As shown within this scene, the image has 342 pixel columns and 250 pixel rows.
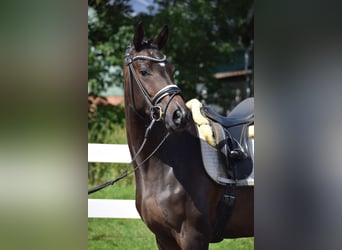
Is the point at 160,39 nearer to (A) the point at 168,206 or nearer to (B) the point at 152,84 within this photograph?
(B) the point at 152,84

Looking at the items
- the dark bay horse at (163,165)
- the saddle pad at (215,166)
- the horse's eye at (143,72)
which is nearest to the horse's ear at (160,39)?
the dark bay horse at (163,165)

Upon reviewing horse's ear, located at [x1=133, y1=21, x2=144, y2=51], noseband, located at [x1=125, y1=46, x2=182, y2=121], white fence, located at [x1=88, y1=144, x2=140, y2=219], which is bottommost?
white fence, located at [x1=88, y1=144, x2=140, y2=219]

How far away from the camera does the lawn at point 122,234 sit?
8.46 ft

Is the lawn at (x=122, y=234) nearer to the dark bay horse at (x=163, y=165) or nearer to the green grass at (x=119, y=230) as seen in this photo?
the green grass at (x=119, y=230)

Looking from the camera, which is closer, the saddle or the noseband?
the noseband

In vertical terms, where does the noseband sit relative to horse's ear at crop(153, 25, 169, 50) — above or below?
below

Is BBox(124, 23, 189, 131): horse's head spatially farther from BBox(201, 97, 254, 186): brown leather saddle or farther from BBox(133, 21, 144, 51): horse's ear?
BBox(201, 97, 254, 186): brown leather saddle

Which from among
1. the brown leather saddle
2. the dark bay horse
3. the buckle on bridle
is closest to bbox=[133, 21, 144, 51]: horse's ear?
the dark bay horse

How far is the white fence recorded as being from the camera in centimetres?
276

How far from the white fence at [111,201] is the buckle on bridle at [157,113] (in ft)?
1.69
